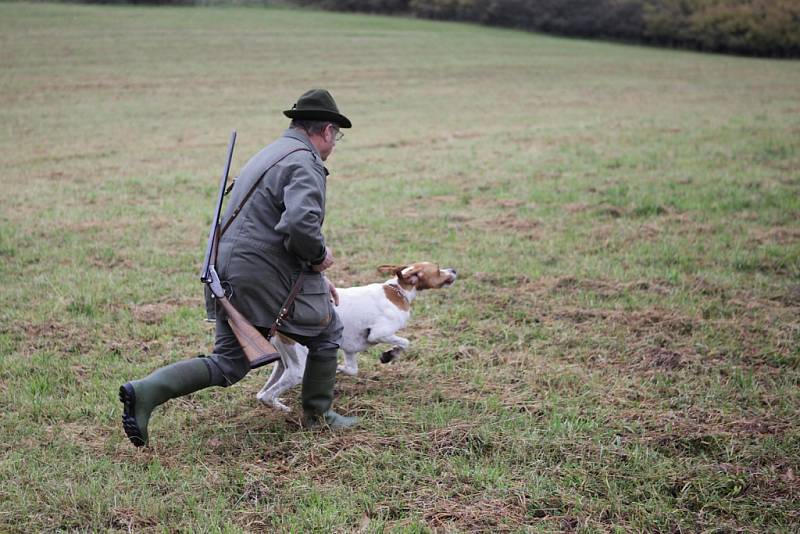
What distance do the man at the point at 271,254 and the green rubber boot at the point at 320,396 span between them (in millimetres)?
247

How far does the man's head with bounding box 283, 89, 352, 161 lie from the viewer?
16.6 feet

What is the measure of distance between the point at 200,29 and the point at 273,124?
3100cm

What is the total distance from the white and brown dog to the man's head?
132 cm

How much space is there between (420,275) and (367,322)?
69cm

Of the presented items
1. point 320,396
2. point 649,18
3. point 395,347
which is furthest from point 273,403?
point 649,18

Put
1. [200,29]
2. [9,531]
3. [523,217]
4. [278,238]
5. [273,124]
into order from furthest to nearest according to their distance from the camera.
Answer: [200,29] < [273,124] < [523,217] < [278,238] < [9,531]

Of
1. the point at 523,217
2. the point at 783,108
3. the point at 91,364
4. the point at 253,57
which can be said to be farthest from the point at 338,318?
the point at 253,57

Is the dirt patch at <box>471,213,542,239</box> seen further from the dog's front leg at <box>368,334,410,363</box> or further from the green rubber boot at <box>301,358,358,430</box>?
the green rubber boot at <box>301,358,358,430</box>

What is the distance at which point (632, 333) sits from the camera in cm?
710

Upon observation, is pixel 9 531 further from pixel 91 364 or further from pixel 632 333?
pixel 632 333

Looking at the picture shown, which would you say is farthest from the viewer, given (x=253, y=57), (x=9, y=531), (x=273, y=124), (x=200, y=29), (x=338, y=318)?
(x=200, y=29)

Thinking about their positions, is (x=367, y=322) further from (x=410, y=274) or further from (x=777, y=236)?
(x=777, y=236)

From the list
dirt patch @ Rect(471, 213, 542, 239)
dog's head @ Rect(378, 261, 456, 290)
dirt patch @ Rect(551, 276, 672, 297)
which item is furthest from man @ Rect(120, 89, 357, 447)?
dirt patch @ Rect(471, 213, 542, 239)

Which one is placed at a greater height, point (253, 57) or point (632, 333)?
point (253, 57)
